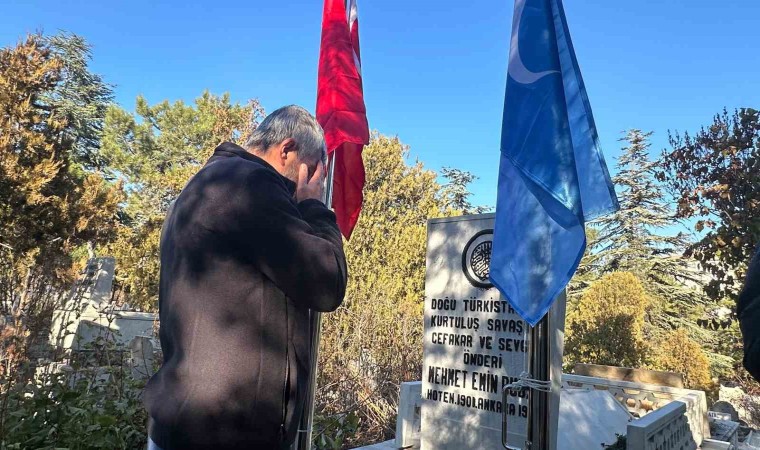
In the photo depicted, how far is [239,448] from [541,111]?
7.22 feet

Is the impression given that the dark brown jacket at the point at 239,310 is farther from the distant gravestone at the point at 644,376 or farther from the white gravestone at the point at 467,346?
the distant gravestone at the point at 644,376

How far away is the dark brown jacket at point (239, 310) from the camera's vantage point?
1311 millimetres

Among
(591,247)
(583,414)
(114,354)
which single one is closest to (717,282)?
(583,414)

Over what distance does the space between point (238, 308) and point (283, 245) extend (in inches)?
8.1

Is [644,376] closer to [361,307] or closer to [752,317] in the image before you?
[361,307]

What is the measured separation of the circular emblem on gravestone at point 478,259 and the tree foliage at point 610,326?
7760 mm

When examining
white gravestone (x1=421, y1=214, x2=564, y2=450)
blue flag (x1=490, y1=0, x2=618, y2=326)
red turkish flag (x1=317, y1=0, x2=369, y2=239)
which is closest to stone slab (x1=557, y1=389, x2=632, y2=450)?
white gravestone (x1=421, y1=214, x2=564, y2=450)

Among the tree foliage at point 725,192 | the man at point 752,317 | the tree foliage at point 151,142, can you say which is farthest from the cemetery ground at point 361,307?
the tree foliage at point 151,142

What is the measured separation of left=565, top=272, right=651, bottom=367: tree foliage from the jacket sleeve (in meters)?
11.4

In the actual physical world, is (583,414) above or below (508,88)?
below

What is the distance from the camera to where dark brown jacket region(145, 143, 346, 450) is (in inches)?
51.6

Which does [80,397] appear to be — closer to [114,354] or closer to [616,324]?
[114,354]

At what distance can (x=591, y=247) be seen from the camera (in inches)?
1015

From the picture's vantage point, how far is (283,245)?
4.48 ft
